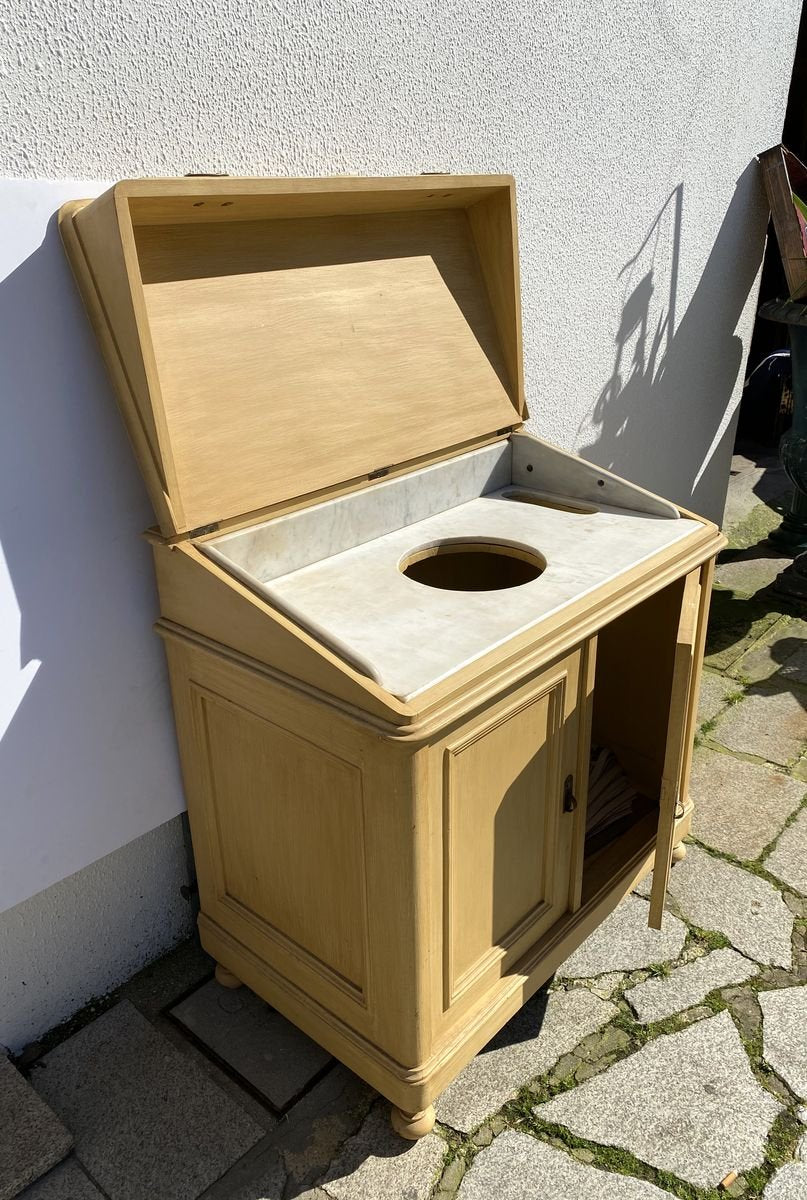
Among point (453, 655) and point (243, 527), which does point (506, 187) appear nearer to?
point (243, 527)

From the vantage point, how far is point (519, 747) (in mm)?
1858

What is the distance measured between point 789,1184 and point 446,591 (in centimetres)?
135

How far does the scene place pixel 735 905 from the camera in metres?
2.52

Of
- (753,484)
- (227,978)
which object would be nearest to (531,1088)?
(227,978)

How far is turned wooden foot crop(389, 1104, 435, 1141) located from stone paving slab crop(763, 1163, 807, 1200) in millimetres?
663

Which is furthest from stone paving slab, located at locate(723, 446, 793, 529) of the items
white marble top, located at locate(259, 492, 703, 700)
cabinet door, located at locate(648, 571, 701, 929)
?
cabinet door, located at locate(648, 571, 701, 929)

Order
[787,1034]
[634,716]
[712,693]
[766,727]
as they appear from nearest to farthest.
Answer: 1. [787,1034]
2. [634,716]
3. [766,727]
4. [712,693]

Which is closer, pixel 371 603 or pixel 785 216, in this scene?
pixel 371 603

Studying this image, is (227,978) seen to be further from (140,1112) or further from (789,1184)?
(789,1184)

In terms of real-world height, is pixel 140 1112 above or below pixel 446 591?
below

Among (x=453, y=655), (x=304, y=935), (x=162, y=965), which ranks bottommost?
(x=162, y=965)

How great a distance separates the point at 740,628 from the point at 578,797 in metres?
2.30

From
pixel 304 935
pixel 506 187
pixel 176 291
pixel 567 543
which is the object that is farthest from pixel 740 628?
pixel 176 291

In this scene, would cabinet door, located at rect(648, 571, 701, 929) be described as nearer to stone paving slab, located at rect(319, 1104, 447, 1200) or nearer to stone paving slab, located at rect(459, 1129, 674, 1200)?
stone paving slab, located at rect(459, 1129, 674, 1200)
